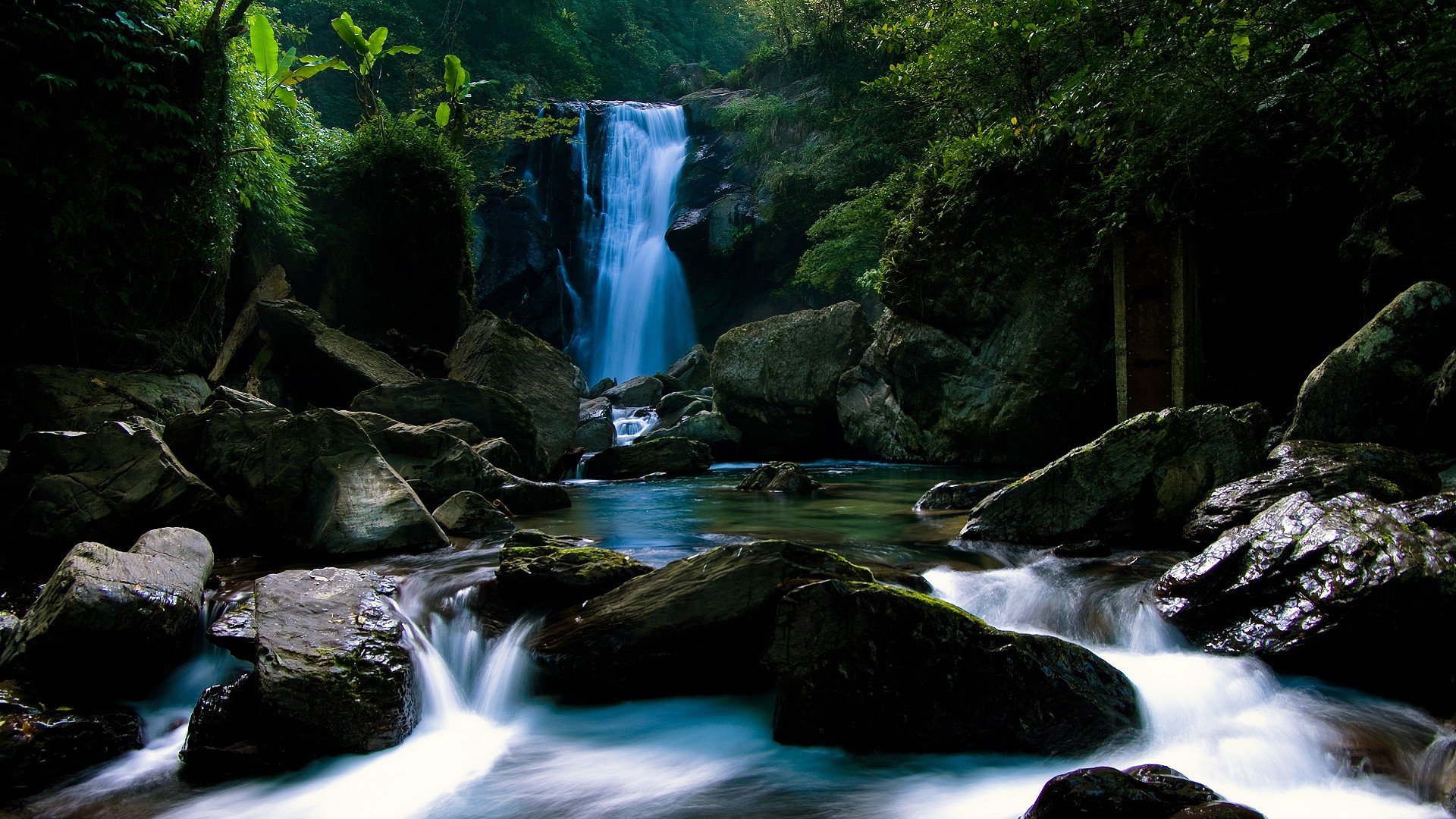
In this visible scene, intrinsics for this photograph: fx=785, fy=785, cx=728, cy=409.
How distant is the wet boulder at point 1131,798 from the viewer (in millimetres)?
2418

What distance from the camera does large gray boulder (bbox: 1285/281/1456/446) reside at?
6562mm

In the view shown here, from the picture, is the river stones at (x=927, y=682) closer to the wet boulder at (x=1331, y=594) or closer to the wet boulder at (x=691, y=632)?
the wet boulder at (x=691, y=632)

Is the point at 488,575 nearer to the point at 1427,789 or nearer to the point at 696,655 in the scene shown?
the point at 696,655

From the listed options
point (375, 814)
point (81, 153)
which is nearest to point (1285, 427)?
point (375, 814)

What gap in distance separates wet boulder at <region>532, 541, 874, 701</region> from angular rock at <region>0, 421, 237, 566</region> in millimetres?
3122

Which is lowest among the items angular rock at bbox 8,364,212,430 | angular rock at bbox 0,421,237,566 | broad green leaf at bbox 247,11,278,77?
angular rock at bbox 0,421,237,566

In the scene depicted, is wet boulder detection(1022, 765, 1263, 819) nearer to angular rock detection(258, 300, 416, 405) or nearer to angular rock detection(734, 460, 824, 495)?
angular rock detection(734, 460, 824, 495)

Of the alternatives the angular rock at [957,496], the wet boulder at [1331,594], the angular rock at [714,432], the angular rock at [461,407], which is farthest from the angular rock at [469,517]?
the angular rock at [714,432]

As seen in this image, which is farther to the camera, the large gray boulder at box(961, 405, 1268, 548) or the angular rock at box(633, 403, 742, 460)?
the angular rock at box(633, 403, 742, 460)

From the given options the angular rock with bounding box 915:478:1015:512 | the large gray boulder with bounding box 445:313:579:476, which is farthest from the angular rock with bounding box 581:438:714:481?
the angular rock with bounding box 915:478:1015:512

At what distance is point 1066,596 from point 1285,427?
217 inches

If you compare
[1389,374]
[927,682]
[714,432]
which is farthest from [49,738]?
[714,432]

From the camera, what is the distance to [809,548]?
4.04 metres

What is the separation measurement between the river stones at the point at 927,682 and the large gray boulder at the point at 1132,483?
250 cm
